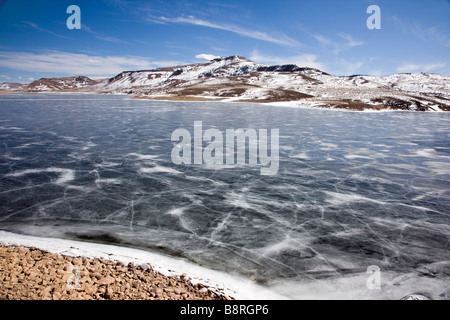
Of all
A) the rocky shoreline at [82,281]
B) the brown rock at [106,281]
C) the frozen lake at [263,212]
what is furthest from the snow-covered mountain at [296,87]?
the brown rock at [106,281]

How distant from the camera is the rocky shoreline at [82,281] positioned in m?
2.98

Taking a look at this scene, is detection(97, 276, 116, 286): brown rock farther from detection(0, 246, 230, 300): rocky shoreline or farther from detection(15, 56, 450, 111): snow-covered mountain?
detection(15, 56, 450, 111): snow-covered mountain

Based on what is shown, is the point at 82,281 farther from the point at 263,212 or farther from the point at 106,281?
the point at 263,212

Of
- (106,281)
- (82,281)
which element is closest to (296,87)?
(106,281)

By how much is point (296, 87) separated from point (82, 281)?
93.1 m

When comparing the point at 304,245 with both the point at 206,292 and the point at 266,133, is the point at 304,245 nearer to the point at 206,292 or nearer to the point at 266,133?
the point at 206,292

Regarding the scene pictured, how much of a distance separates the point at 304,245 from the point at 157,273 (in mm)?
2651

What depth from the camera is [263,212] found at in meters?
5.93

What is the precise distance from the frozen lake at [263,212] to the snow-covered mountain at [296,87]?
36061 millimetres

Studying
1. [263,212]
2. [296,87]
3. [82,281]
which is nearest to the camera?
[82,281]

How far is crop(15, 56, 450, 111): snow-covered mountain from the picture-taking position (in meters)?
48.1

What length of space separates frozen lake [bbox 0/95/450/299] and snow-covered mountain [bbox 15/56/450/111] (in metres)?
36.1

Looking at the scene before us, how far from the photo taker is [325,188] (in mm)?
7363
